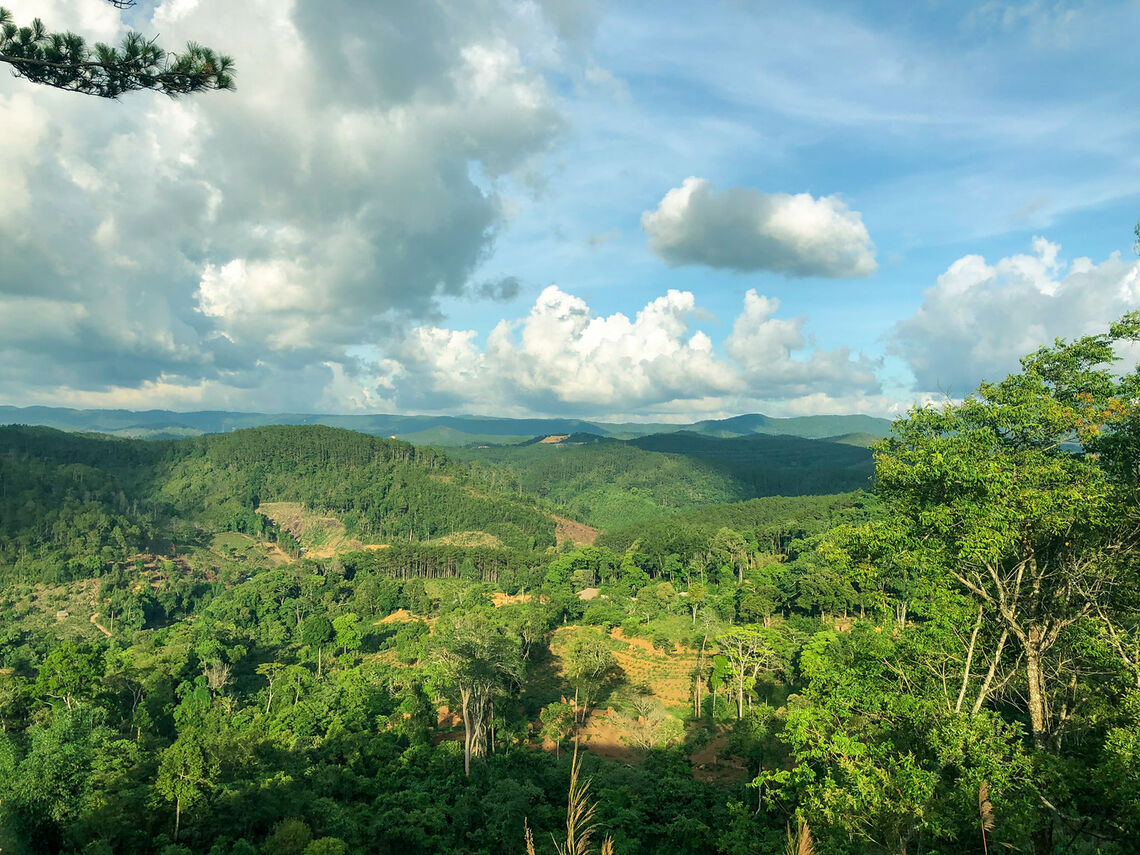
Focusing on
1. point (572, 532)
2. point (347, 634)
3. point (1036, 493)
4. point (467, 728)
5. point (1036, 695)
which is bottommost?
point (572, 532)

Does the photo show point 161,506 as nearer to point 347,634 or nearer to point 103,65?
point 347,634

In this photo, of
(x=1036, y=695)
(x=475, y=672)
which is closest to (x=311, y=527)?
(x=475, y=672)

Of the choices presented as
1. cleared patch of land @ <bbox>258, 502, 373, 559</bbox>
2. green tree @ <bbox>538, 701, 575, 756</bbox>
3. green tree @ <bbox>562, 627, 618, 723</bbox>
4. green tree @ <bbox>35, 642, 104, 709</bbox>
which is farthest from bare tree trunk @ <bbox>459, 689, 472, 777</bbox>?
cleared patch of land @ <bbox>258, 502, 373, 559</bbox>

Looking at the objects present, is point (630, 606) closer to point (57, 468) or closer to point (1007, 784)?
point (1007, 784)

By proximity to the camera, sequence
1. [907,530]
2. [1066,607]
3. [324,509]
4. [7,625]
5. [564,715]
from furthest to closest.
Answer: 1. [324,509]
2. [7,625]
3. [564,715]
4. [907,530]
5. [1066,607]

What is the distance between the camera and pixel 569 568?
3772 inches

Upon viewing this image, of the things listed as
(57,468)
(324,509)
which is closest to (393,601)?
(324,509)

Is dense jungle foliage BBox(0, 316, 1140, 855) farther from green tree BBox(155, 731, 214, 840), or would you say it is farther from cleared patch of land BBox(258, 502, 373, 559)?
cleared patch of land BBox(258, 502, 373, 559)

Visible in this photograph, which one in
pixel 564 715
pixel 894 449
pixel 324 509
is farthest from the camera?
pixel 324 509

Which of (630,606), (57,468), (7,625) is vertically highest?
(57,468)

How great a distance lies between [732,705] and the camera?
4231 cm

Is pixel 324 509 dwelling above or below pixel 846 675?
below

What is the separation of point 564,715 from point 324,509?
166874 millimetres

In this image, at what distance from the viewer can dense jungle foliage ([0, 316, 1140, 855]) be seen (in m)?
12.3
